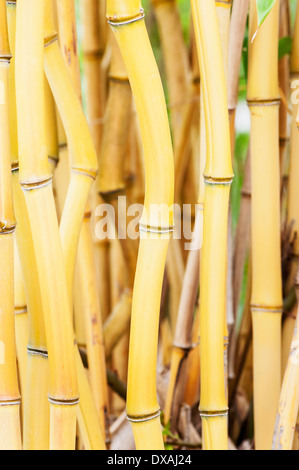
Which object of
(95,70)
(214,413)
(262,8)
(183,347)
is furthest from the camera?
(95,70)

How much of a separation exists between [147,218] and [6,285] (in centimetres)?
9

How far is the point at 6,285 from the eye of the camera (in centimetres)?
32

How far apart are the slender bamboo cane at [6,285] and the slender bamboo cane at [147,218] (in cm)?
7

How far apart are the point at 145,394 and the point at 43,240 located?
121mm

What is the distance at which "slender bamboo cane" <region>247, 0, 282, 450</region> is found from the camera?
0.38 metres

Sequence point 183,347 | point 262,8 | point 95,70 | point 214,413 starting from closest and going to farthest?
point 262,8 → point 214,413 → point 183,347 → point 95,70

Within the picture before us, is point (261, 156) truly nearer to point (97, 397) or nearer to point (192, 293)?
point (192, 293)

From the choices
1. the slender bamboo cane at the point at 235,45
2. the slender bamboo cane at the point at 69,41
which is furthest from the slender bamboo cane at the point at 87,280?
the slender bamboo cane at the point at 235,45

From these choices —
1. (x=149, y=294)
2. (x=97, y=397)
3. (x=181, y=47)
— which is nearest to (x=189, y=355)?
(x=97, y=397)

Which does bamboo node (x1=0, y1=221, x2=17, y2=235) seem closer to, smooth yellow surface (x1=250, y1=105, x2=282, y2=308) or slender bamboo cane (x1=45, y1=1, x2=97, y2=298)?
slender bamboo cane (x1=45, y1=1, x2=97, y2=298)

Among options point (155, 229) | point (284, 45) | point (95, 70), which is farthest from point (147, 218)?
point (95, 70)

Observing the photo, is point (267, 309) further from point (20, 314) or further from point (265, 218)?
point (20, 314)

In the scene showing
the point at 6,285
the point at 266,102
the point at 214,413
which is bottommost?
the point at 214,413

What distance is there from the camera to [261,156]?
0.40 metres
